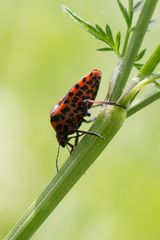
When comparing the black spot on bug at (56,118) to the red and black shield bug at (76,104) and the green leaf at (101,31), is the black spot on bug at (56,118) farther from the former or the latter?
the green leaf at (101,31)

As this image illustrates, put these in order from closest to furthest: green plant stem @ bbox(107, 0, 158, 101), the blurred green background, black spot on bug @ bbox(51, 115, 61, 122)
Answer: green plant stem @ bbox(107, 0, 158, 101) < black spot on bug @ bbox(51, 115, 61, 122) < the blurred green background

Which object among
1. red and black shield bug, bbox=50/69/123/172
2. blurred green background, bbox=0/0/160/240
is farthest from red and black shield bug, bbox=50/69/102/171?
blurred green background, bbox=0/0/160/240

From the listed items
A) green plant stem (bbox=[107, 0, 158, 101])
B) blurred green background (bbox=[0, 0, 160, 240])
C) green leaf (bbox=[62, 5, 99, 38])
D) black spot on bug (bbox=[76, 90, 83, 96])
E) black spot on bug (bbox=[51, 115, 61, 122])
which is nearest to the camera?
green plant stem (bbox=[107, 0, 158, 101])

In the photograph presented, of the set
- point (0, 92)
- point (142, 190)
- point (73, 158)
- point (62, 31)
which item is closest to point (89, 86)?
point (73, 158)

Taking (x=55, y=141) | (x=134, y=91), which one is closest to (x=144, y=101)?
(x=134, y=91)

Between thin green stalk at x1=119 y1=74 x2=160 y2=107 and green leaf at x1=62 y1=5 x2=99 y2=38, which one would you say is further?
green leaf at x1=62 y1=5 x2=99 y2=38

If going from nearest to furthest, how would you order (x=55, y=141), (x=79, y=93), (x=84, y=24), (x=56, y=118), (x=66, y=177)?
(x=66, y=177)
(x=84, y=24)
(x=79, y=93)
(x=56, y=118)
(x=55, y=141)

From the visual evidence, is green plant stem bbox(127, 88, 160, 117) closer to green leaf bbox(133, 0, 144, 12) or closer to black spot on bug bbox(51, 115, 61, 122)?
green leaf bbox(133, 0, 144, 12)

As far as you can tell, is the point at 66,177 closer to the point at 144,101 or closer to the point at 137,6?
the point at 144,101
